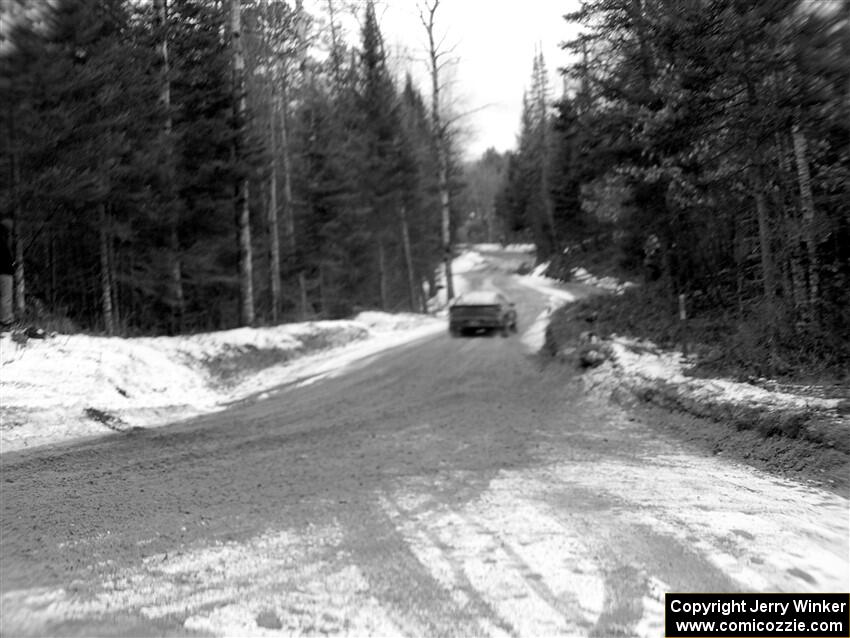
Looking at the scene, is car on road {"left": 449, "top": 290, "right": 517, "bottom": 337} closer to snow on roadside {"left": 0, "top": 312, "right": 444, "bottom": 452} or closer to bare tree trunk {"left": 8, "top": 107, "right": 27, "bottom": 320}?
snow on roadside {"left": 0, "top": 312, "right": 444, "bottom": 452}

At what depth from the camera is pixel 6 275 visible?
37.6 ft

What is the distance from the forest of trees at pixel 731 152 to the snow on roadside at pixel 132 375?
26.6 ft

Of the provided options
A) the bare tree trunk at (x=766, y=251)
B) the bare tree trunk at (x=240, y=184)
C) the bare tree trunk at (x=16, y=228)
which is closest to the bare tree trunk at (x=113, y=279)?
the bare tree trunk at (x=16, y=228)

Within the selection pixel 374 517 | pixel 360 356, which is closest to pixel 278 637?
pixel 374 517

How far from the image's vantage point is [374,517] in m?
5.17

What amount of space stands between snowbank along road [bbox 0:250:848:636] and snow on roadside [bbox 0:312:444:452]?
1.06 m

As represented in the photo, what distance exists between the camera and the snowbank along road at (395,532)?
11.9 ft

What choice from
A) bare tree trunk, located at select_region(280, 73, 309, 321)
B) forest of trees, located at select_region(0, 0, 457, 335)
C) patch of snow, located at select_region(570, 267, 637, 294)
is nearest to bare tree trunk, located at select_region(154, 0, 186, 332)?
forest of trees, located at select_region(0, 0, 457, 335)

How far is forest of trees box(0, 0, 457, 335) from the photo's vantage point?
11.7 m

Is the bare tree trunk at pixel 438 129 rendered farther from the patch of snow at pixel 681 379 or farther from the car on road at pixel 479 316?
the patch of snow at pixel 681 379

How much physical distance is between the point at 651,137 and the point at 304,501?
371 inches

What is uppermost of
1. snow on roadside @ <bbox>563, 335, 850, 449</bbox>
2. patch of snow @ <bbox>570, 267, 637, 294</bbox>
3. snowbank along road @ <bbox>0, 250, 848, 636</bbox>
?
patch of snow @ <bbox>570, 267, 637, 294</bbox>

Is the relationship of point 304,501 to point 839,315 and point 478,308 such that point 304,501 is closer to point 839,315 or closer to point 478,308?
point 839,315

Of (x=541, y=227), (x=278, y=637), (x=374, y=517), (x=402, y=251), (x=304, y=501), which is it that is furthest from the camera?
(x=541, y=227)
